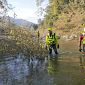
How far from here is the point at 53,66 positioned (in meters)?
17.0

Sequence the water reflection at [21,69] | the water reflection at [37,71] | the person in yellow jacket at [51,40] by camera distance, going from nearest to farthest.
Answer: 1. the water reflection at [37,71]
2. the water reflection at [21,69]
3. the person in yellow jacket at [51,40]

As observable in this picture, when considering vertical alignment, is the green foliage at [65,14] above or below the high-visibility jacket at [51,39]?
above

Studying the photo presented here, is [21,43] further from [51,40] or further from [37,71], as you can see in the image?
[37,71]

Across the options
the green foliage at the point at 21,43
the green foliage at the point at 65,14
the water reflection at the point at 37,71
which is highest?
the green foliage at the point at 65,14

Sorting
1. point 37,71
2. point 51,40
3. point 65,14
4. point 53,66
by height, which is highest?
point 65,14

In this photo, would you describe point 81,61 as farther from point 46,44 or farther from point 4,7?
point 4,7

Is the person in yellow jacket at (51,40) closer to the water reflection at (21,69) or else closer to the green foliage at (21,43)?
the green foliage at (21,43)

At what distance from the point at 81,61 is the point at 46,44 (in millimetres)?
2927

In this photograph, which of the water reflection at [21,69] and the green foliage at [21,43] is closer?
the water reflection at [21,69]

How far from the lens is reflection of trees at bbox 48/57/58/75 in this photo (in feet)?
49.9

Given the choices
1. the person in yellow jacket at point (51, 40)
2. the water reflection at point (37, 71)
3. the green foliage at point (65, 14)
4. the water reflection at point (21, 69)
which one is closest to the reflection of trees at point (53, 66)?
the water reflection at point (37, 71)

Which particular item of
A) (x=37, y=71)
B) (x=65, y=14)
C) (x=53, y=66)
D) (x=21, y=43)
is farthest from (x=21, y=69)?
(x=65, y=14)

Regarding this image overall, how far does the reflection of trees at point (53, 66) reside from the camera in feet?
49.9

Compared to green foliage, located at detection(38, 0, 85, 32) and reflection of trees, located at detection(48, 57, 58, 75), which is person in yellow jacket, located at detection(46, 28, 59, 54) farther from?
green foliage, located at detection(38, 0, 85, 32)
